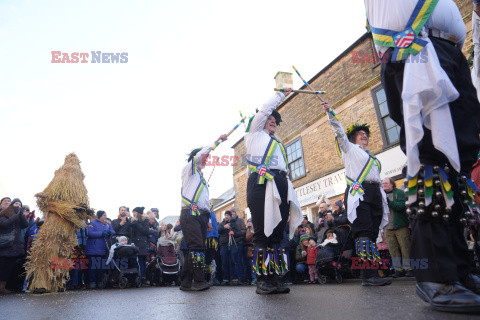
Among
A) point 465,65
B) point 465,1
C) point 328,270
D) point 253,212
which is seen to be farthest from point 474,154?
point 465,1

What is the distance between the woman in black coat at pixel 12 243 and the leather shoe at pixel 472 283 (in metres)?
7.72

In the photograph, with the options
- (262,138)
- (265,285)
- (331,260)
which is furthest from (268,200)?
(331,260)

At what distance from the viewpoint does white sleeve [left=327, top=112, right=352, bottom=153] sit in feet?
13.9

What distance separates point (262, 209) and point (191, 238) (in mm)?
1834

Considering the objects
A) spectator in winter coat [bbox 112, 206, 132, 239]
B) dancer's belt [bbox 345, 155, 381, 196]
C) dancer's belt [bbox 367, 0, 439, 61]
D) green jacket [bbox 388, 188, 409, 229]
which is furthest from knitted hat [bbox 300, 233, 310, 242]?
dancer's belt [bbox 367, 0, 439, 61]

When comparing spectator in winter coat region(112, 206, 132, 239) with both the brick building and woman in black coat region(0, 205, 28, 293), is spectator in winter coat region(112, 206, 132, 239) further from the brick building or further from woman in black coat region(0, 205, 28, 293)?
the brick building

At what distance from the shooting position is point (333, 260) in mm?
5941

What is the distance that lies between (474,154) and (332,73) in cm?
1149

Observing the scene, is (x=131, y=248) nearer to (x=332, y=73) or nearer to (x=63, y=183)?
(x=63, y=183)

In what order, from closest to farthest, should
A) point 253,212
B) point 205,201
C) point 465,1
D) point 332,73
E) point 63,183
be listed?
1. point 253,212
2. point 205,201
3. point 63,183
4. point 465,1
5. point 332,73

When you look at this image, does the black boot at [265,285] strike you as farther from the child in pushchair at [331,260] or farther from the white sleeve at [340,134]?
the child in pushchair at [331,260]

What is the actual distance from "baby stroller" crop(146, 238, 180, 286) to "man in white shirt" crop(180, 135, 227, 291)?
3386mm

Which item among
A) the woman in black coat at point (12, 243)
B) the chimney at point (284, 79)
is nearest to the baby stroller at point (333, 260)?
the woman in black coat at point (12, 243)

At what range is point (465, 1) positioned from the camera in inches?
339
